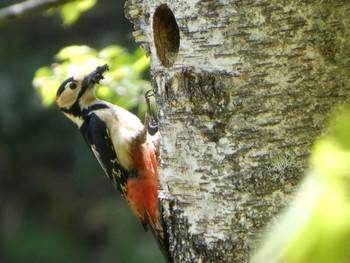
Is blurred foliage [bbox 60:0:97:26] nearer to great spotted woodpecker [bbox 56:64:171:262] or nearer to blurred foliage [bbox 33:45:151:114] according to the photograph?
blurred foliage [bbox 33:45:151:114]

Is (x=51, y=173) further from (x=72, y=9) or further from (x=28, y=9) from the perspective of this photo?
(x=28, y=9)

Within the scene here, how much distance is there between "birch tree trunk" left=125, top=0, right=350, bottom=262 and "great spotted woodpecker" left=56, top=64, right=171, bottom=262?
1856 millimetres

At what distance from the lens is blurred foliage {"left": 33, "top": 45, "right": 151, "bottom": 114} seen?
369 cm

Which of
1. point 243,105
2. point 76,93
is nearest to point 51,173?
point 76,93

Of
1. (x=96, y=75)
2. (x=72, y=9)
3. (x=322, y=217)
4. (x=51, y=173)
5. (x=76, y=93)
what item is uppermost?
(x=51, y=173)

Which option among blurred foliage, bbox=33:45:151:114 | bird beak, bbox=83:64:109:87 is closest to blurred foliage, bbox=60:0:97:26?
blurred foliage, bbox=33:45:151:114

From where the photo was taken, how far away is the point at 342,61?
80.1 inches

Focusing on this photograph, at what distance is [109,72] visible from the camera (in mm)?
3832

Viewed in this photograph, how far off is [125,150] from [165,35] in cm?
176

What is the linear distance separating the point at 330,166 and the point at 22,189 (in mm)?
8770

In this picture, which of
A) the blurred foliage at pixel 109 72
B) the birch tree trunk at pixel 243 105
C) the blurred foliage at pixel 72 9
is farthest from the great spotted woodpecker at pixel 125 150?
the birch tree trunk at pixel 243 105

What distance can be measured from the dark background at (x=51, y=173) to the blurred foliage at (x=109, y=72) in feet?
13.8

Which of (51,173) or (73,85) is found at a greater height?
(51,173)

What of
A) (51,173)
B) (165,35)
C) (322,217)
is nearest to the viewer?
(322,217)
